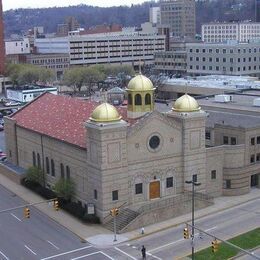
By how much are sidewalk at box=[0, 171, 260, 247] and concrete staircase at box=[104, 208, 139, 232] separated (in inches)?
30.9

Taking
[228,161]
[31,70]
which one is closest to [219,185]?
[228,161]

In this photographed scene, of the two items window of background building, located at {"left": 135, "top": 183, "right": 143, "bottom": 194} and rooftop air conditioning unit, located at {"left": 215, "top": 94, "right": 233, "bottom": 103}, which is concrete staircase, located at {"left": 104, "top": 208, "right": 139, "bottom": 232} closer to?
window of background building, located at {"left": 135, "top": 183, "right": 143, "bottom": 194}

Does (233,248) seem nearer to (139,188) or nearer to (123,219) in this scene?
(123,219)

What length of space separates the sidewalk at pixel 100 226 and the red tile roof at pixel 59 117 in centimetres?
782

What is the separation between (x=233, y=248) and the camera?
50188 mm

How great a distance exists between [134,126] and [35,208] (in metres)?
15.2

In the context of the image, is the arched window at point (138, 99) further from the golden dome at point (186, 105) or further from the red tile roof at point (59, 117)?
the golden dome at point (186, 105)

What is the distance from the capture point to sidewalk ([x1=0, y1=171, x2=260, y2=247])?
5403cm

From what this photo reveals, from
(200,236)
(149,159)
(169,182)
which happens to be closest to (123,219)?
(149,159)

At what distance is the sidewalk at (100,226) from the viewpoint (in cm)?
5403

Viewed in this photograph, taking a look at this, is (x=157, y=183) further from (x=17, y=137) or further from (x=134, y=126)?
(x=17, y=137)

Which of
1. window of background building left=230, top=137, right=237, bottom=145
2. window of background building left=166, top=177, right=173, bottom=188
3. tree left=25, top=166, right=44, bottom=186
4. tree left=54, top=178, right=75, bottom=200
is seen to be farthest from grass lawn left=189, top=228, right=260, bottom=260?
tree left=25, top=166, right=44, bottom=186

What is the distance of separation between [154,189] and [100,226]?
772cm

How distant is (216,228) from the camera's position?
55.7m
